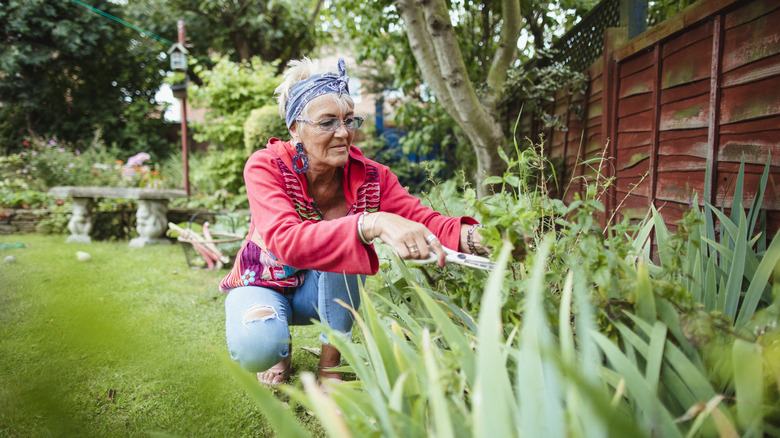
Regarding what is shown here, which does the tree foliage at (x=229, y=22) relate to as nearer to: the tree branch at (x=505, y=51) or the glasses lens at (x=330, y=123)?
the tree branch at (x=505, y=51)

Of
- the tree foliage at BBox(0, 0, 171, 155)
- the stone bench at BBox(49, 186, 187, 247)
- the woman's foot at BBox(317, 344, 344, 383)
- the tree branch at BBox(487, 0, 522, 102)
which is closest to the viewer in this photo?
the woman's foot at BBox(317, 344, 344, 383)

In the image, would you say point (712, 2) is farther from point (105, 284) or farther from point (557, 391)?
point (105, 284)

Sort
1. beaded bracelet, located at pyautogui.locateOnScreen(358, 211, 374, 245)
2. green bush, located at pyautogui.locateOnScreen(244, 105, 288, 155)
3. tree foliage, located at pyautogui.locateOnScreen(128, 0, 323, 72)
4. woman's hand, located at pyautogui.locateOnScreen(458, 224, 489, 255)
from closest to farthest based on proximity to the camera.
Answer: beaded bracelet, located at pyautogui.locateOnScreen(358, 211, 374, 245)
woman's hand, located at pyautogui.locateOnScreen(458, 224, 489, 255)
green bush, located at pyautogui.locateOnScreen(244, 105, 288, 155)
tree foliage, located at pyautogui.locateOnScreen(128, 0, 323, 72)

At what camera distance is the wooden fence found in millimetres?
1759

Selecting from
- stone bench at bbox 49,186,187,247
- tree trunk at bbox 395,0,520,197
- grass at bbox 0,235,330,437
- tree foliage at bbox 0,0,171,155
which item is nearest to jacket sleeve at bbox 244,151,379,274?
grass at bbox 0,235,330,437

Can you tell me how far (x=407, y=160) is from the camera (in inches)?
292

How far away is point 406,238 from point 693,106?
1.84 metres

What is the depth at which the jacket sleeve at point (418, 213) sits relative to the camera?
155 cm

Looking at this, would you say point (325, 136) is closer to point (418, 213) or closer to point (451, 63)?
point (418, 213)

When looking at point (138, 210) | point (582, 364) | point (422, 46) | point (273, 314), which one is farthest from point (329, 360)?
point (138, 210)

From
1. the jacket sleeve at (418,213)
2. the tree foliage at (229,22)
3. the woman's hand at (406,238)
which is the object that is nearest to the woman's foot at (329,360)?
the jacket sleeve at (418,213)

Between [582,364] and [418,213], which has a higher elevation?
[418,213]

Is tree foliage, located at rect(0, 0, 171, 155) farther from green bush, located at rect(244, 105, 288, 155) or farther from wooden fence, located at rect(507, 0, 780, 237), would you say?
wooden fence, located at rect(507, 0, 780, 237)

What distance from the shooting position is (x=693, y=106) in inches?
87.9
